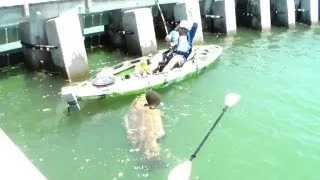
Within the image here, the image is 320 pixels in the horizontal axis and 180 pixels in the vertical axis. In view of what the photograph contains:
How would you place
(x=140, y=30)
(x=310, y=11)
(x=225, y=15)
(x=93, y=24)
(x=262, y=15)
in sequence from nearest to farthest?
1. (x=140, y=30)
2. (x=93, y=24)
3. (x=225, y=15)
4. (x=262, y=15)
5. (x=310, y=11)

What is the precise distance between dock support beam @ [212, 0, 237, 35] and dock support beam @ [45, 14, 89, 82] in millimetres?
8127

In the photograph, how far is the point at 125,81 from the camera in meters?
12.1

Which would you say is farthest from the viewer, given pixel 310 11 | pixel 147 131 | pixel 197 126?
pixel 310 11

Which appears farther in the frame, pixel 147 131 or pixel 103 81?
pixel 103 81

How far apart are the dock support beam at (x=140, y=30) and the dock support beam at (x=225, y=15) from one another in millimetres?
5009

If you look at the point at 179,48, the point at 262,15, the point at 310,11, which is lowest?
the point at 310,11

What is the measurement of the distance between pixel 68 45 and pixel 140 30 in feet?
10.5

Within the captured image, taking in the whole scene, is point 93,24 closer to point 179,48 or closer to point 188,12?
point 188,12

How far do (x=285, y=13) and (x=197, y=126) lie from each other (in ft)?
45.6

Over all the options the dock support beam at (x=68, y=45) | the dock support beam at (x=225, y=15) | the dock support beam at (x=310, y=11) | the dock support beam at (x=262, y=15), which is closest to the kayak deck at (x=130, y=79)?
the dock support beam at (x=68, y=45)

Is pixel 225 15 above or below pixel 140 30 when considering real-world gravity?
below

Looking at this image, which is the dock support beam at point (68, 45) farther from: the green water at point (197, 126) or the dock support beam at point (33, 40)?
the green water at point (197, 126)

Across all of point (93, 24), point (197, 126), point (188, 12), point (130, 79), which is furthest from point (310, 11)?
point (197, 126)

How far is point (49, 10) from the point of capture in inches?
541
